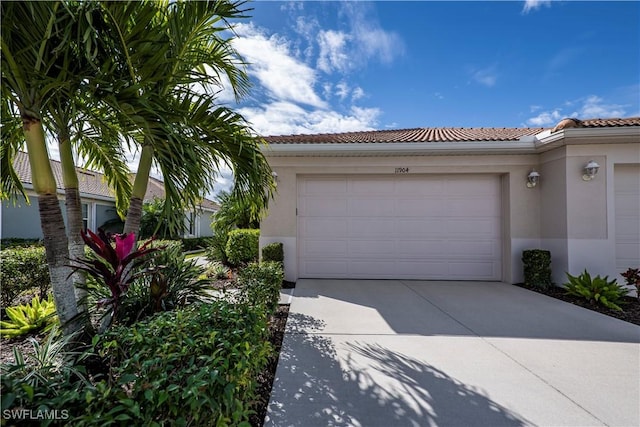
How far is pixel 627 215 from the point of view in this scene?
6.43 m

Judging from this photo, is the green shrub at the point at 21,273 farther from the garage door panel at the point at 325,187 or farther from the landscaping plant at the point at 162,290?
the garage door panel at the point at 325,187

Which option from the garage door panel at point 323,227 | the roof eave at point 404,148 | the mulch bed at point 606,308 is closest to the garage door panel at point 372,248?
the garage door panel at point 323,227

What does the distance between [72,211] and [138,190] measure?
0.70 m

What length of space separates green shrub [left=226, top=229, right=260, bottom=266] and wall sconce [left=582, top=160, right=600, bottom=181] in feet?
28.9

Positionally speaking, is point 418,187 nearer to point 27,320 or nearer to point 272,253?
point 272,253

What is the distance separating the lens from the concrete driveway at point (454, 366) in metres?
2.39

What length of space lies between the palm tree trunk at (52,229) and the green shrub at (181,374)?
1034 mm

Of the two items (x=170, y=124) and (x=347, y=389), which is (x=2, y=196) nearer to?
(x=170, y=124)

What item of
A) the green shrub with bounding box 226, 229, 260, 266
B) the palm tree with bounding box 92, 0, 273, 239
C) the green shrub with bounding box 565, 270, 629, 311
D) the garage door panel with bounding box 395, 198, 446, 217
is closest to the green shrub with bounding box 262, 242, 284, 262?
the green shrub with bounding box 226, 229, 260, 266

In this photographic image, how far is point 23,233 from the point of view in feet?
36.9

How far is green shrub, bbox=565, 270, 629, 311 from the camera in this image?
17.2 feet

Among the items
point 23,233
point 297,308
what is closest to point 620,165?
point 297,308

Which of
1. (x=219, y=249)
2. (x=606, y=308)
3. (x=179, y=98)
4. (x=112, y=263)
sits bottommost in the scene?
(x=606, y=308)

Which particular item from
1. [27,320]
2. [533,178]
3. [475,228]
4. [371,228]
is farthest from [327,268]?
[533,178]
